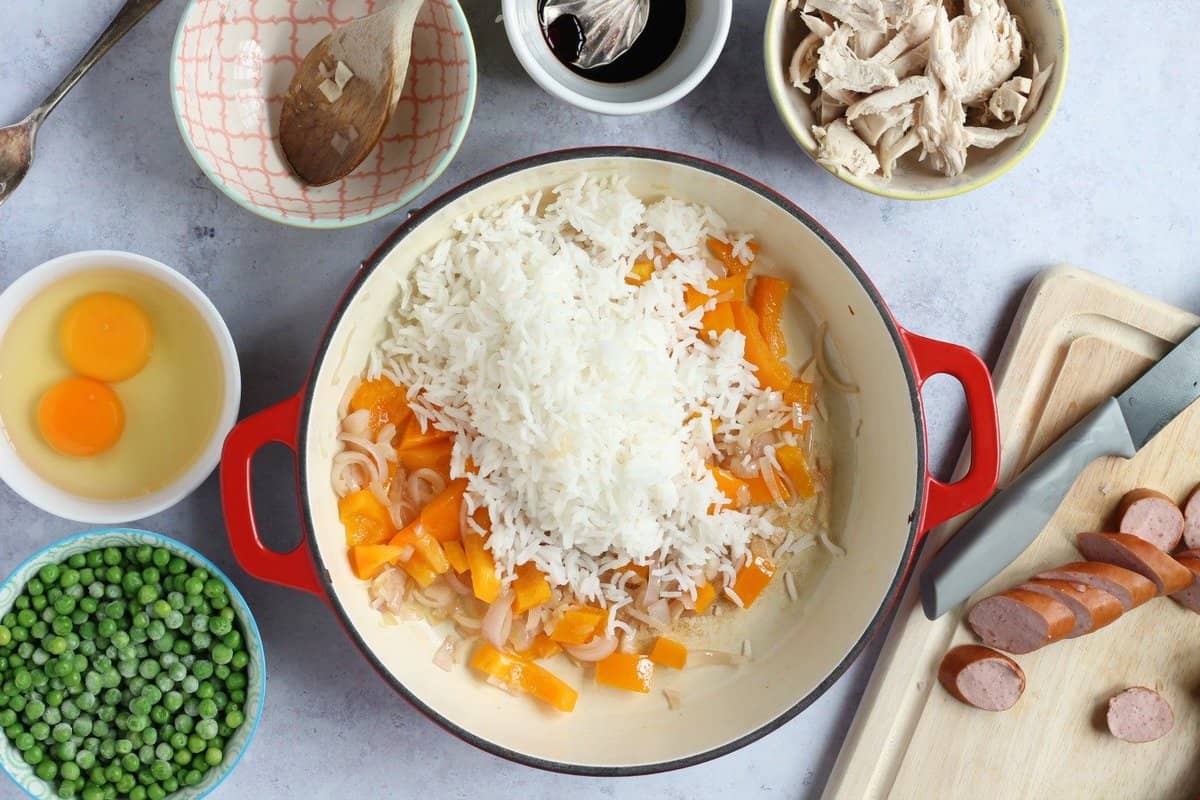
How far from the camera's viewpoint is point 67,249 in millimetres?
2477

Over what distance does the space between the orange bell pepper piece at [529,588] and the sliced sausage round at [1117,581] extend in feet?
4.28

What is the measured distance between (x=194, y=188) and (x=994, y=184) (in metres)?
2.04

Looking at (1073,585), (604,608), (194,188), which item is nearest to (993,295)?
(1073,585)

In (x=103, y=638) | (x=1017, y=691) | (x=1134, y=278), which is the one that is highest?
(x=1134, y=278)

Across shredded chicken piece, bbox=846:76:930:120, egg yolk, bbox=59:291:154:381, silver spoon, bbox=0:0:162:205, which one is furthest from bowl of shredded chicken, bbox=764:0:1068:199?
egg yolk, bbox=59:291:154:381

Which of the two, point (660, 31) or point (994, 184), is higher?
point (660, 31)

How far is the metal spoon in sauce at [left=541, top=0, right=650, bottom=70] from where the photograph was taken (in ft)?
7.74

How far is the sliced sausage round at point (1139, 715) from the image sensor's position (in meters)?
2.62

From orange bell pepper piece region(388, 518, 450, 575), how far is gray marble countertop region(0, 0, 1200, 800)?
351 mm

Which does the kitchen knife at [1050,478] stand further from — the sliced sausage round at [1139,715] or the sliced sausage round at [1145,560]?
the sliced sausage round at [1139,715]

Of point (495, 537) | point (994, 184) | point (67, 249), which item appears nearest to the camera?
point (495, 537)

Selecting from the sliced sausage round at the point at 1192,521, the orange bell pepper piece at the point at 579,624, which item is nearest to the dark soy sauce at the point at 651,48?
the orange bell pepper piece at the point at 579,624

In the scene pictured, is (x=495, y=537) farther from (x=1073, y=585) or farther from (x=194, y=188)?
(x=1073, y=585)

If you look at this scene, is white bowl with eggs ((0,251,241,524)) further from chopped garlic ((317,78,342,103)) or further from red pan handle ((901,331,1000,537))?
red pan handle ((901,331,1000,537))
